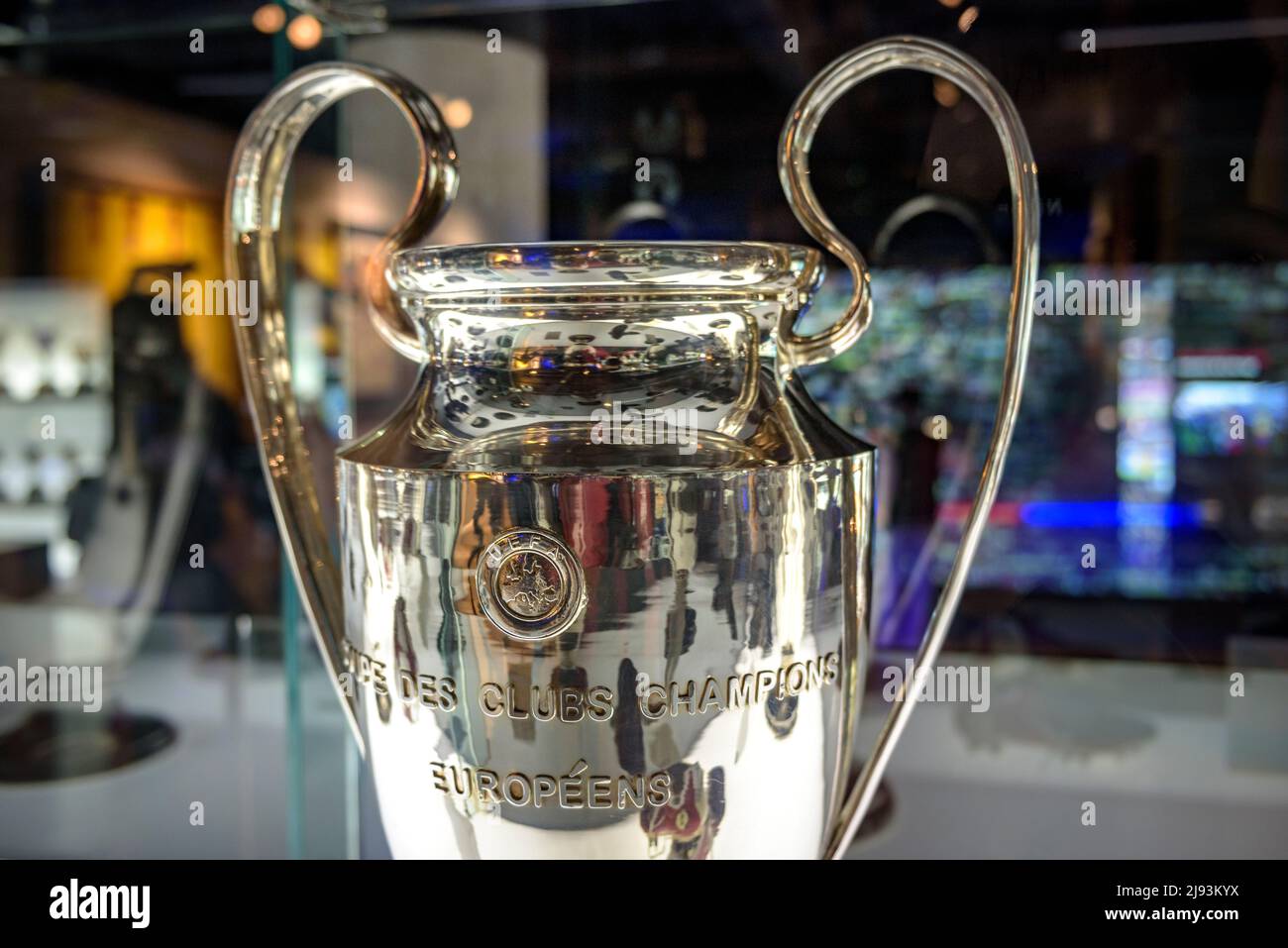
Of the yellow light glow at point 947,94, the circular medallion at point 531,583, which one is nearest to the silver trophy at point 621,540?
the circular medallion at point 531,583

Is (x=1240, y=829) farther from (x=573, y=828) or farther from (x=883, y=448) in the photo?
(x=573, y=828)

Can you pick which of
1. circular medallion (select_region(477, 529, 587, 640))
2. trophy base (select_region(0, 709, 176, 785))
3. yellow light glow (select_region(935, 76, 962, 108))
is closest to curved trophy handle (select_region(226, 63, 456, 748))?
circular medallion (select_region(477, 529, 587, 640))

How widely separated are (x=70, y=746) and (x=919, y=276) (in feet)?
3.44

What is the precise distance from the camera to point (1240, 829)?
3.14 feet

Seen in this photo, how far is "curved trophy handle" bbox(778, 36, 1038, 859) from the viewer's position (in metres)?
0.58

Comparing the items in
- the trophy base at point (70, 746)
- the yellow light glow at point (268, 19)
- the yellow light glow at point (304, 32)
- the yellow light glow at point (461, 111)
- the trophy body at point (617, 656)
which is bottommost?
the trophy base at point (70, 746)

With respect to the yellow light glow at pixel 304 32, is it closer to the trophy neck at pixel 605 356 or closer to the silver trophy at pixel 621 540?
the silver trophy at pixel 621 540

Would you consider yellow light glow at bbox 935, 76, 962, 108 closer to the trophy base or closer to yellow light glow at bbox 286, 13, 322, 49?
yellow light glow at bbox 286, 13, 322, 49

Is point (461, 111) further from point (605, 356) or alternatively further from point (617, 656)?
point (617, 656)

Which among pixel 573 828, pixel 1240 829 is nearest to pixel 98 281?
pixel 573 828

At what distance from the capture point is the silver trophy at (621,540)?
1.67 feet

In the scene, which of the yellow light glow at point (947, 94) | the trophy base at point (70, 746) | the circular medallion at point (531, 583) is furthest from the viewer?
the trophy base at point (70, 746)

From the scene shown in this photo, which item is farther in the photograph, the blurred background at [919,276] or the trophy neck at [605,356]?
the blurred background at [919,276]

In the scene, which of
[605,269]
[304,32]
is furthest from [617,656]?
[304,32]
